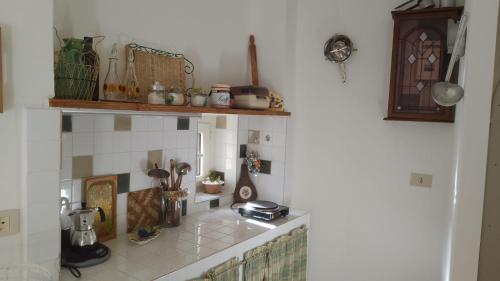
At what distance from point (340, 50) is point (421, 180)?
3.07 ft

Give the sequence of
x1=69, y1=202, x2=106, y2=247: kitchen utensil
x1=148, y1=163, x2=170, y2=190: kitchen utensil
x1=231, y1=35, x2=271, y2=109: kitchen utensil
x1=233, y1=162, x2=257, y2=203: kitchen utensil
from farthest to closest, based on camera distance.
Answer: x1=233, y1=162, x2=257, y2=203: kitchen utensil < x1=231, y1=35, x2=271, y2=109: kitchen utensil < x1=148, y1=163, x2=170, y2=190: kitchen utensil < x1=69, y1=202, x2=106, y2=247: kitchen utensil

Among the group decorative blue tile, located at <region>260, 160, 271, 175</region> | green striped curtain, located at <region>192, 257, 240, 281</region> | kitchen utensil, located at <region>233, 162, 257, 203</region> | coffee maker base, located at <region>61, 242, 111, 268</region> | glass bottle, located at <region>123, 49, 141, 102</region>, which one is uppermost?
glass bottle, located at <region>123, 49, 141, 102</region>

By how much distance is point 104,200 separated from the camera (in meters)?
1.91

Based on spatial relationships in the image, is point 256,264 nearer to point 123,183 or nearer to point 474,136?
point 123,183

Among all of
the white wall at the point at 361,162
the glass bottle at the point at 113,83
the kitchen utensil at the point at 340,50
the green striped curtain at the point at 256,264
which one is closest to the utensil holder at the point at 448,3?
the white wall at the point at 361,162

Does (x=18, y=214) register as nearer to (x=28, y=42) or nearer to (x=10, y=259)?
(x=10, y=259)

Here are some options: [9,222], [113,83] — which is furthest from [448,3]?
[9,222]

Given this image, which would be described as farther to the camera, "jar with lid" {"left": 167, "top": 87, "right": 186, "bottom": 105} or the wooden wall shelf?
"jar with lid" {"left": 167, "top": 87, "right": 186, "bottom": 105}

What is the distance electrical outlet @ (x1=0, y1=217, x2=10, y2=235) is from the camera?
4.32 ft

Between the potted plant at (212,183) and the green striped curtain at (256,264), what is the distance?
2.30 ft

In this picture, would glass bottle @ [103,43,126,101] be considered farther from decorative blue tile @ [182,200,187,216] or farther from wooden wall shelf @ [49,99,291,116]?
decorative blue tile @ [182,200,187,216]

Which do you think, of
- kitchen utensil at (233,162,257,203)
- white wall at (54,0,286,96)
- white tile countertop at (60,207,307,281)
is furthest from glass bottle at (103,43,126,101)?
kitchen utensil at (233,162,257,203)

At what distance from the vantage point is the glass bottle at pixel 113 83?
1.70m

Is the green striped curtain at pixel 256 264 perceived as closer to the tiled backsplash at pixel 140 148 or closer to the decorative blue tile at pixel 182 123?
the tiled backsplash at pixel 140 148
